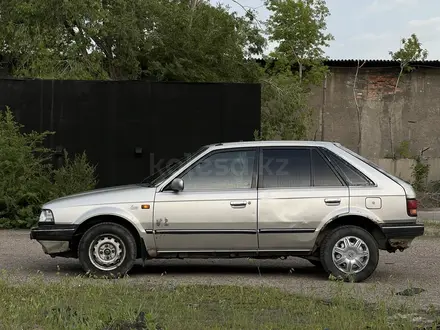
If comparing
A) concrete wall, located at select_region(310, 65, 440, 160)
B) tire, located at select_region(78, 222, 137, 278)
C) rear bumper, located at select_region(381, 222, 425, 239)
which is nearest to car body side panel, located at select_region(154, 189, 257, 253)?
tire, located at select_region(78, 222, 137, 278)

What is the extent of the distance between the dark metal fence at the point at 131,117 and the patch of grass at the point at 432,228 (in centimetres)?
415

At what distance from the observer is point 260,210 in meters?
9.73

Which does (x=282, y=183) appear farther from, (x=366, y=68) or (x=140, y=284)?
(x=366, y=68)

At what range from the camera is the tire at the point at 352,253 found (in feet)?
31.8

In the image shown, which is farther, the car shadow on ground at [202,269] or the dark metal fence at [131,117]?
the dark metal fence at [131,117]

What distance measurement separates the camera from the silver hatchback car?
31.9 ft

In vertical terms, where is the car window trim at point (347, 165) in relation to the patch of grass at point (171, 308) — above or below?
above

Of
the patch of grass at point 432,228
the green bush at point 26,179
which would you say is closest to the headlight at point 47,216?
the green bush at point 26,179

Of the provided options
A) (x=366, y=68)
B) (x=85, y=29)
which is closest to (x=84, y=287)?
(x=85, y=29)

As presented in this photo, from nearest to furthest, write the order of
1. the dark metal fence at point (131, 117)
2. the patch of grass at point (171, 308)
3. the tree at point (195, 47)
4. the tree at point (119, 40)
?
the patch of grass at point (171, 308)
the dark metal fence at point (131, 117)
the tree at point (119, 40)
the tree at point (195, 47)

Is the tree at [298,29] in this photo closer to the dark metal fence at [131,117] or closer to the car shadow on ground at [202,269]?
the dark metal fence at [131,117]

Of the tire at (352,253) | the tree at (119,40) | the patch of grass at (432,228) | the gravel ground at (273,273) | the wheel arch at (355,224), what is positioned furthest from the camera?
the tree at (119,40)

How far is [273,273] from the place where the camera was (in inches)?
418

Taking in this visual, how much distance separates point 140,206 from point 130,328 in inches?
138
